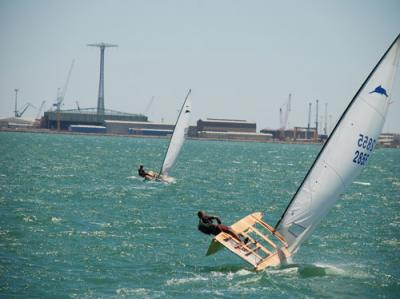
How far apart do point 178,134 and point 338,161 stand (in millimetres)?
35273

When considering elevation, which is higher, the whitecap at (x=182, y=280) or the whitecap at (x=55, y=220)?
the whitecap at (x=55, y=220)

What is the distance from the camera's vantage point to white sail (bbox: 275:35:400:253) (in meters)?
22.0

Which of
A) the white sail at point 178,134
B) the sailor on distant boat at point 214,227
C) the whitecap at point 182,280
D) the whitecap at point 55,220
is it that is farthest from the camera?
the white sail at point 178,134

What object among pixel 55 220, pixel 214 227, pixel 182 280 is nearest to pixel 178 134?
pixel 55 220

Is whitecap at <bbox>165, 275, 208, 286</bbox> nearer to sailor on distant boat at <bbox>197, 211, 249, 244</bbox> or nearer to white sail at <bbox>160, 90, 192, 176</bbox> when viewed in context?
sailor on distant boat at <bbox>197, 211, 249, 244</bbox>

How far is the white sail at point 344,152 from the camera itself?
22.0 meters

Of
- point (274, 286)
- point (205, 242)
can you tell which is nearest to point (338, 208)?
point (205, 242)

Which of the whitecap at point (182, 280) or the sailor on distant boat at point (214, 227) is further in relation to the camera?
the sailor on distant boat at point (214, 227)

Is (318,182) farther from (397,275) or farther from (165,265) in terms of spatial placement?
(165,265)

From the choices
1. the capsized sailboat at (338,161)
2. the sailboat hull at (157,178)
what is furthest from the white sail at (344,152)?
the sailboat hull at (157,178)

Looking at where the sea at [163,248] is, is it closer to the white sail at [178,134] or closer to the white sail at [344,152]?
the white sail at [344,152]

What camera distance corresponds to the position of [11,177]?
57531mm

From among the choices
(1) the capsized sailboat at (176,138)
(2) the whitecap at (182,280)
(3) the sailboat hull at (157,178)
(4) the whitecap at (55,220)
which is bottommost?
(2) the whitecap at (182,280)

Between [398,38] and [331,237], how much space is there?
1363cm
